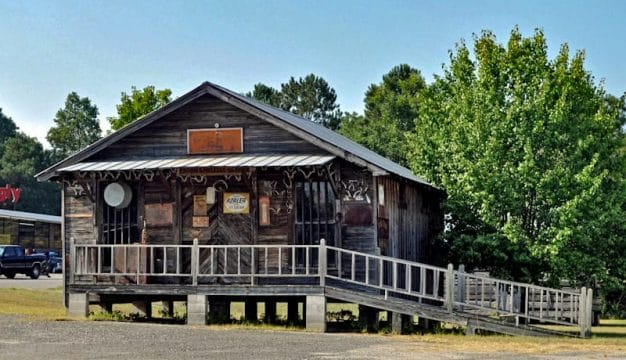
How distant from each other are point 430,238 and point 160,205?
32.5 ft

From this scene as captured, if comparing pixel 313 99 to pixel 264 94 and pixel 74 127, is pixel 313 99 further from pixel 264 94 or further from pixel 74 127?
pixel 74 127

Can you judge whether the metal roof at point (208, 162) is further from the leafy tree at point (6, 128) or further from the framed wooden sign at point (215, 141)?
the leafy tree at point (6, 128)

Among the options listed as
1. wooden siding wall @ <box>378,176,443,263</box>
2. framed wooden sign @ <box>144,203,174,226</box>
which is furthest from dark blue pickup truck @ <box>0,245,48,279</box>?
framed wooden sign @ <box>144,203,174,226</box>

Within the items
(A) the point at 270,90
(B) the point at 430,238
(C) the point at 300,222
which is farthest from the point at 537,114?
(A) the point at 270,90

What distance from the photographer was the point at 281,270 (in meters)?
27.4

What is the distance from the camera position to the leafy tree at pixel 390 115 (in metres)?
74.1

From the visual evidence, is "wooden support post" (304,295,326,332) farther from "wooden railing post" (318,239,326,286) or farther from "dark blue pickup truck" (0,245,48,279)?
"dark blue pickup truck" (0,245,48,279)

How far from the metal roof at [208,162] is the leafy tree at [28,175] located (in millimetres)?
70810

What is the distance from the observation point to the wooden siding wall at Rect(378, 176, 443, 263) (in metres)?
28.8

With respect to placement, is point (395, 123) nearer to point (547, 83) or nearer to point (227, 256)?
point (547, 83)

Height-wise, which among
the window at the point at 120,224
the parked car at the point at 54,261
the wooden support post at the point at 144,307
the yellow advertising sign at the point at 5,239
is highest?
the window at the point at 120,224

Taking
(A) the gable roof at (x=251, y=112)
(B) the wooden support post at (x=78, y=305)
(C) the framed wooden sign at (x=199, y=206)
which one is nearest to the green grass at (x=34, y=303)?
(B) the wooden support post at (x=78, y=305)

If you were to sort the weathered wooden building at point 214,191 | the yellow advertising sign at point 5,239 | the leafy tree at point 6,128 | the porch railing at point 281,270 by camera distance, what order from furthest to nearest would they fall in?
the leafy tree at point 6,128 → the yellow advertising sign at point 5,239 → the weathered wooden building at point 214,191 → the porch railing at point 281,270

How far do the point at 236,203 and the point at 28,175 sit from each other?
7990cm
